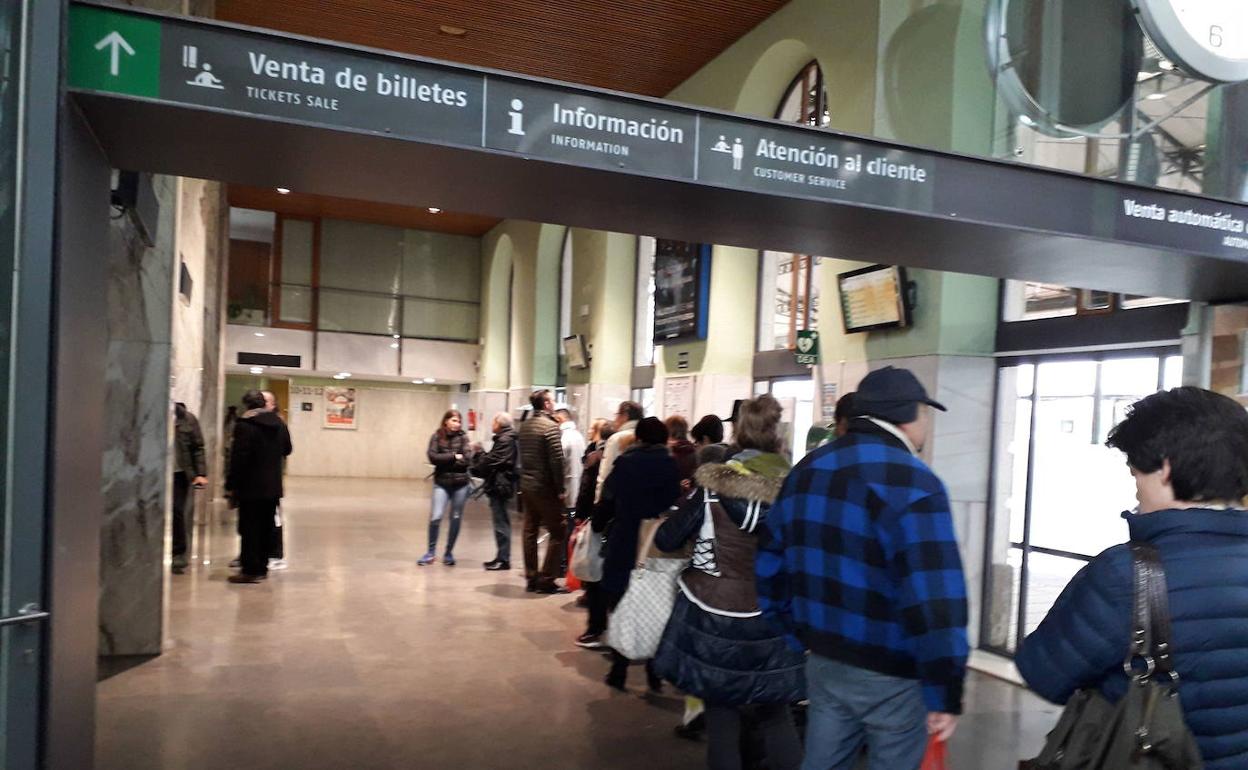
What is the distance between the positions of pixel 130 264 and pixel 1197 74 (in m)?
6.06

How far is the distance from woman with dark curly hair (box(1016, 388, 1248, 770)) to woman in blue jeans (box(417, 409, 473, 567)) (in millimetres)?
7401

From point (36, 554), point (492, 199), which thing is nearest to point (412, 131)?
point (492, 199)

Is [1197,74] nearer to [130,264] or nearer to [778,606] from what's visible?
[778,606]

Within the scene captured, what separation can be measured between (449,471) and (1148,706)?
7742 millimetres

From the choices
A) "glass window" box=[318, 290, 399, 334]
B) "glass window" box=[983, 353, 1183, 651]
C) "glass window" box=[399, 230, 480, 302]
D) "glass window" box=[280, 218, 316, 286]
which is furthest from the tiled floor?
"glass window" box=[399, 230, 480, 302]

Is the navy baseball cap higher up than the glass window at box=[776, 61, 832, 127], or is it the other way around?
the glass window at box=[776, 61, 832, 127]

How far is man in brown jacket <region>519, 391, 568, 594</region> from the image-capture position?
7.50m

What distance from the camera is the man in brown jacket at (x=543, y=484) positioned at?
24.6ft

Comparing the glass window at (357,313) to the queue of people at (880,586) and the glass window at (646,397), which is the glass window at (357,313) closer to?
the glass window at (646,397)

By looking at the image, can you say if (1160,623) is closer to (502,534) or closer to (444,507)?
(502,534)

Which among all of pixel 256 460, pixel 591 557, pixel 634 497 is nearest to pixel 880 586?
pixel 634 497

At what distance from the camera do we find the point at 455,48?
10.3m

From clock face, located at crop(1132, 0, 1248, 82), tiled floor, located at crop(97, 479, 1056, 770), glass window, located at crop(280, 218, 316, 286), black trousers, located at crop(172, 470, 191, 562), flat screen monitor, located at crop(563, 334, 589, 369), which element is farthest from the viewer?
glass window, located at crop(280, 218, 316, 286)

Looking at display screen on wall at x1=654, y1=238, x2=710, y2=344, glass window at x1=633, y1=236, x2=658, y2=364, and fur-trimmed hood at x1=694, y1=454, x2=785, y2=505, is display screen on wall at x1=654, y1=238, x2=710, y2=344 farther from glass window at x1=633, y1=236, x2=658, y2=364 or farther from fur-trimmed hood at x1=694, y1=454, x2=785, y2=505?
fur-trimmed hood at x1=694, y1=454, x2=785, y2=505
